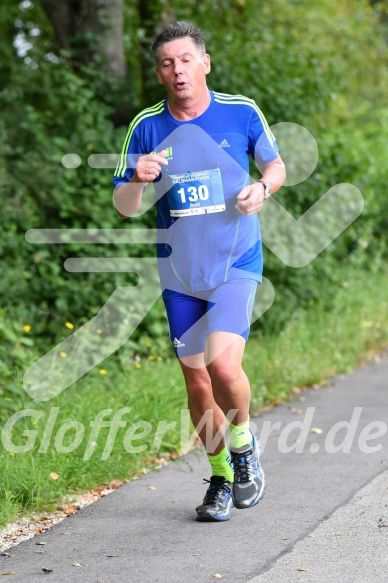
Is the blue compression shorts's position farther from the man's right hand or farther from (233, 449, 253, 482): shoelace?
the man's right hand

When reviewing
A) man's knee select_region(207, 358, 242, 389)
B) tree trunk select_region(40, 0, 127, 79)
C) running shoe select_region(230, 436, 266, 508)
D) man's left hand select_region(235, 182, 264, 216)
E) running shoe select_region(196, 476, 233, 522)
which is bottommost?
running shoe select_region(196, 476, 233, 522)

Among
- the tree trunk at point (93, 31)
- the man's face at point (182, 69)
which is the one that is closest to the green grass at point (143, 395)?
the man's face at point (182, 69)

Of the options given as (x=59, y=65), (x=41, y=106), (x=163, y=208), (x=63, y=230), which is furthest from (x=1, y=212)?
(x=163, y=208)

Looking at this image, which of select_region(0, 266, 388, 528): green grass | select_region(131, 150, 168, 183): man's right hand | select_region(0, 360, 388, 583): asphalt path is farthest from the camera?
select_region(0, 266, 388, 528): green grass

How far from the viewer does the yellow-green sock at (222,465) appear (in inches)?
210

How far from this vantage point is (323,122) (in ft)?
39.5

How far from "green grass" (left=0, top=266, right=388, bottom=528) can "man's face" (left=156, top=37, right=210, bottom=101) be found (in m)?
2.12

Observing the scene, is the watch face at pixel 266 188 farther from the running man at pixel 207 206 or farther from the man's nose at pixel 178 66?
the man's nose at pixel 178 66

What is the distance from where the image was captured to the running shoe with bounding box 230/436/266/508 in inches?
202

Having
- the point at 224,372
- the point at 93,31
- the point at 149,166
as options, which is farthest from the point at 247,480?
the point at 93,31

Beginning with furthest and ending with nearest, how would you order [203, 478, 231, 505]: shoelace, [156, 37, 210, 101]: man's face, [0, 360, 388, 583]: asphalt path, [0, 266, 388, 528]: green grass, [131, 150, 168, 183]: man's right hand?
[0, 266, 388, 528]: green grass < [203, 478, 231, 505]: shoelace < [156, 37, 210, 101]: man's face < [131, 150, 168, 183]: man's right hand < [0, 360, 388, 583]: asphalt path

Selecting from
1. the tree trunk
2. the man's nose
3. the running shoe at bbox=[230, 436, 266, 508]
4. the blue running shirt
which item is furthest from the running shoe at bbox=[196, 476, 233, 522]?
the tree trunk

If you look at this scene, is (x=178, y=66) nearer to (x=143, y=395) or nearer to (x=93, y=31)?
(x=143, y=395)

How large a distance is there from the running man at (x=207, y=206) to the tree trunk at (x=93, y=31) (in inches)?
228
